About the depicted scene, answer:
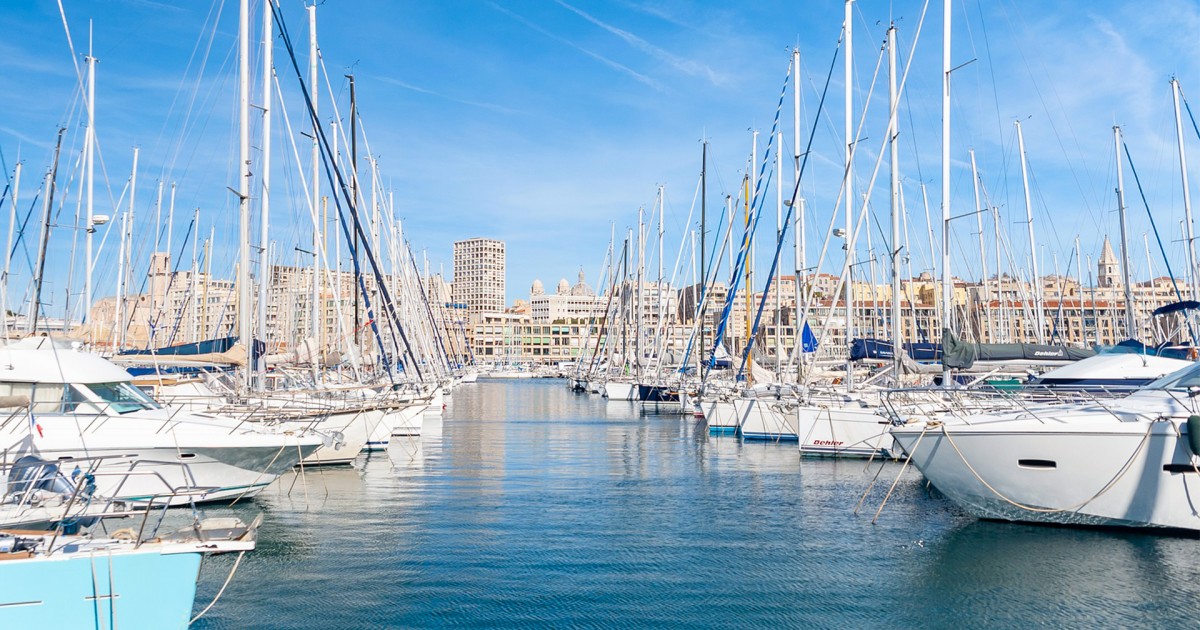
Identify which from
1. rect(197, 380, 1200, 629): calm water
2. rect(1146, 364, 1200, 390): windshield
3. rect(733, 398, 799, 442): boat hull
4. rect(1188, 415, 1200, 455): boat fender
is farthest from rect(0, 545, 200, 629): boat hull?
rect(733, 398, 799, 442): boat hull

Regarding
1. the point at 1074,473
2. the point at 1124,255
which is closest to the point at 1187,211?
the point at 1124,255

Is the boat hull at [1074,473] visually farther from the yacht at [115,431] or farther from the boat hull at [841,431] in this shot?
the yacht at [115,431]

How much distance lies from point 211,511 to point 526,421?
29907 millimetres

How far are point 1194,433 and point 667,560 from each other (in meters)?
8.07

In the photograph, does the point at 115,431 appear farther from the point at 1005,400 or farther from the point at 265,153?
the point at 1005,400

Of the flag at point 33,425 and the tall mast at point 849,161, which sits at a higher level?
the tall mast at point 849,161

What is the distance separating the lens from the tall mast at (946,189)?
2467 centimetres

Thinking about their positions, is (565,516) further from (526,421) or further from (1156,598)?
(526,421)

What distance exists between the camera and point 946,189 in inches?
1010

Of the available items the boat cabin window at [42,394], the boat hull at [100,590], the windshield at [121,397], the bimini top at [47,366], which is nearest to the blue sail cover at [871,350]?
the windshield at [121,397]

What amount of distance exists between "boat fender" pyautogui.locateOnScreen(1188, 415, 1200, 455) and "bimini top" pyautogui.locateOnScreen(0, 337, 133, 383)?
58.3ft

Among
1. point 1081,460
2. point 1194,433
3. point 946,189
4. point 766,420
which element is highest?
point 946,189

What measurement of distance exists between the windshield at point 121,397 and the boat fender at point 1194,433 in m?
17.5

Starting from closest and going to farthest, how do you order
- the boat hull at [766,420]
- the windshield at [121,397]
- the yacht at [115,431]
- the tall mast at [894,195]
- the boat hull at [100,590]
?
the boat hull at [100,590], the yacht at [115,431], the windshield at [121,397], the tall mast at [894,195], the boat hull at [766,420]
